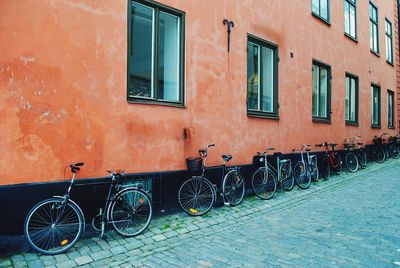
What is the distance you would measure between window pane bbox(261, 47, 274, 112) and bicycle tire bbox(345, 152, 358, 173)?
14.7 ft

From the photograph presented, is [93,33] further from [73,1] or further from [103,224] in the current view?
[103,224]

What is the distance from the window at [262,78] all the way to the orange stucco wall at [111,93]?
0.71 ft

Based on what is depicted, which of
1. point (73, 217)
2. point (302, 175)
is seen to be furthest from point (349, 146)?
point (73, 217)

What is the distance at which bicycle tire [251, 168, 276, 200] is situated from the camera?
7793mm

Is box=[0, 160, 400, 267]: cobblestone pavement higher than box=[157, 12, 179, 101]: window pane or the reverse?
the reverse

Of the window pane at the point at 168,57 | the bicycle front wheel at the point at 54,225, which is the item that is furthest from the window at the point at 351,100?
the bicycle front wheel at the point at 54,225

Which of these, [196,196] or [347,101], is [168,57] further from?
[347,101]

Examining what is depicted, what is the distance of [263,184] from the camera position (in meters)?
7.93

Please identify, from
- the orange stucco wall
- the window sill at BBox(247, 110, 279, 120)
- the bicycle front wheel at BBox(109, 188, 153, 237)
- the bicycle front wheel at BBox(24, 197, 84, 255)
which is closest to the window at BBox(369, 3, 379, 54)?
the orange stucco wall

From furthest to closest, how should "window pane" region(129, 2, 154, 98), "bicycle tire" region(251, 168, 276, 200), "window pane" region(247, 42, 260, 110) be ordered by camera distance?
"window pane" region(247, 42, 260, 110) < "bicycle tire" region(251, 168, 276, 200) < "window pane" region(129, 2, 154, 98)

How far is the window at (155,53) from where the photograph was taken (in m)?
6.03

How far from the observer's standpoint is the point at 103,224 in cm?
500

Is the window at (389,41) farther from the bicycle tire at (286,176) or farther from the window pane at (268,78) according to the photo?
the bicycle tire at (286,176)

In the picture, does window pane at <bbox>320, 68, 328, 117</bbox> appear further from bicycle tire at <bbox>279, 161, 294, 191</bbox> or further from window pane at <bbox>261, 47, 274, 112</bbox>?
bicycle tire at <bbox>279, 161, 294, 191</bbox>
